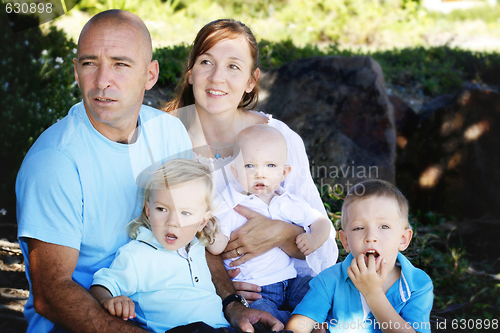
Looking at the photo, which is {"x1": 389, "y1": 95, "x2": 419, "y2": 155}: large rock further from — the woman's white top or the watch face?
the watch face

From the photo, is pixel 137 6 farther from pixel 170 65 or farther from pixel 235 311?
pixel 235 311

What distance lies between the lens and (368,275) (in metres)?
2.04

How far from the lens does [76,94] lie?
203 inches

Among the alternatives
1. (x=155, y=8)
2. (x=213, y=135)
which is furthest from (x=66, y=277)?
(x=155, y=8)

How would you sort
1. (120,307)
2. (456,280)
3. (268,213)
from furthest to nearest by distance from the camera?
(456,280) < (268,213) < (120,307)

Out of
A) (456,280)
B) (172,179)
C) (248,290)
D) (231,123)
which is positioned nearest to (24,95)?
(231,123)

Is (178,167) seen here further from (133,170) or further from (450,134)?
Result: (450,134)

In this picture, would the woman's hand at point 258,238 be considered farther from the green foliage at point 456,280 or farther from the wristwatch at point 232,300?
the green foliage at point 456,280

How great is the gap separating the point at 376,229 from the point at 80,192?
1.42 meters

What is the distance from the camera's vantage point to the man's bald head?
2.30 m

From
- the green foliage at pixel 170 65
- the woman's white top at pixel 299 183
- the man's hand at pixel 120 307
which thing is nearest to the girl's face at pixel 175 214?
the man's hand at pixel 120 307

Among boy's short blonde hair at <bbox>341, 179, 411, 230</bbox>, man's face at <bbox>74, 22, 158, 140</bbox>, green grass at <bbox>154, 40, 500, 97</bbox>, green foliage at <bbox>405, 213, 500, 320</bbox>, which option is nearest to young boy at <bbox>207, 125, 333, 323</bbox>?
boy's short blonde hair at <bbox>341, 179, 411, 230</bbox>

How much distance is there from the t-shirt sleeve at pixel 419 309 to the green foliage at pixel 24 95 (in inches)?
128

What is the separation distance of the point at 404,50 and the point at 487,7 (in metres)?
6.80
